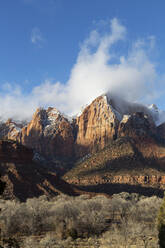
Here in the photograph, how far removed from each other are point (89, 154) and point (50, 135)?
3887 centimetres

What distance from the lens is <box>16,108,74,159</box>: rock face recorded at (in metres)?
177

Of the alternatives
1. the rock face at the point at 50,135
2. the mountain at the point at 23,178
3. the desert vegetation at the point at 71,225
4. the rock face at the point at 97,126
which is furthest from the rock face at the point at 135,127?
the desert vegetation at the point at 71,225

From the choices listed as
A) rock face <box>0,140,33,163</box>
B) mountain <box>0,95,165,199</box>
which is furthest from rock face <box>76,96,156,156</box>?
rock face <box>0,140,33,163</box>

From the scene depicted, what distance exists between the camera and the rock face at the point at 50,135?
17700 cm

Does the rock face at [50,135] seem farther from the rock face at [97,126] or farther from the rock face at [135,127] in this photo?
the rock face at [135,127]

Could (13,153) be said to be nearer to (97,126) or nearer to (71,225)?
(71,225)

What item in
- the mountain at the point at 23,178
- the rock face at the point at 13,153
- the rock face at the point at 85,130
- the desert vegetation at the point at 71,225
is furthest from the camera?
the rock face at the point at 85,130

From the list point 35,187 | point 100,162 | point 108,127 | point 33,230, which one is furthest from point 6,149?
point 108,127

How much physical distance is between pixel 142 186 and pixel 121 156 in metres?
18.9

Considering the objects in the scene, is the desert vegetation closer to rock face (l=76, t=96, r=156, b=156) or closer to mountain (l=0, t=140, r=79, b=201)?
mountain (l=0, t=140, r=79, b=201)

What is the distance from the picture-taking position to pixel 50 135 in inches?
7313

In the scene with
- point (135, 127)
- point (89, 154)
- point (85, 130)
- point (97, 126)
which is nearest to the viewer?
point (135, 127)

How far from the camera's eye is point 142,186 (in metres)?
98.9

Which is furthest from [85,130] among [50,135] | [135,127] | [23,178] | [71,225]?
[71,225]
